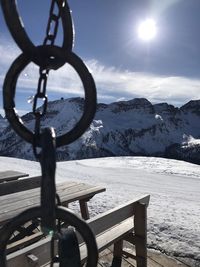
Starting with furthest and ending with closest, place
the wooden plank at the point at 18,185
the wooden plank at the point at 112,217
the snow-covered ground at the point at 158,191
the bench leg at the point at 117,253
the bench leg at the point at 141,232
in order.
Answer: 1. the snow-covered ground at the point at 158,191
2. the wooden plank at the point at 18,185
3. the bench leg at the point at 117,253
4. the bench leg at the point at 141,232
5. the wooden plank at the point at 112,217

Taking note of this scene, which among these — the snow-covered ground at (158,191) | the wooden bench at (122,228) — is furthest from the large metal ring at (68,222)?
the snow-covered ground at (158,191)

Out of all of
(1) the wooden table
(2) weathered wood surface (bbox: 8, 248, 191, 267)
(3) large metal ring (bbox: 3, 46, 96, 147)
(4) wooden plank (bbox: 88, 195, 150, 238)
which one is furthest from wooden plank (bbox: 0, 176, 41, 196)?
(3) large metal ring (bbox: 3, 46, 96, 147)

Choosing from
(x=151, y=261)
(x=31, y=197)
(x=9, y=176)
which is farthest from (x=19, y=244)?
(x=9, y=176)

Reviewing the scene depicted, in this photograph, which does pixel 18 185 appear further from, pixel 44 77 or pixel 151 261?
pixel 44 77

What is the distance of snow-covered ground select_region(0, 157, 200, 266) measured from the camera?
209 inches

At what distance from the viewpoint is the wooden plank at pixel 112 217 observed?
3.43 metres

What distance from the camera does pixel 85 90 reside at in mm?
1319

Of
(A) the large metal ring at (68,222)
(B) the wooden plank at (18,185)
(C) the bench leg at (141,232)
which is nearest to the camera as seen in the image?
(A) the large metal ring at (68,222)

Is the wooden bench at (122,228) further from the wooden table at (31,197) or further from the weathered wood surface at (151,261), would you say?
the wooden table at (31,197)

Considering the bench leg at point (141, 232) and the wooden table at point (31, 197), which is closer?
the wooden table at point (31, 197)

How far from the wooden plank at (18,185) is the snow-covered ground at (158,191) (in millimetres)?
1683

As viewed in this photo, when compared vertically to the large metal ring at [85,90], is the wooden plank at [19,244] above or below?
below

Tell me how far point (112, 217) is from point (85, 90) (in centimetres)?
254

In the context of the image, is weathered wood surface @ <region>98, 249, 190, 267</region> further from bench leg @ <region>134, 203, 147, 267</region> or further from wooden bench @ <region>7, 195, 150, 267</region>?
bench leg @ <region>134, 203, 147, 267</region>
